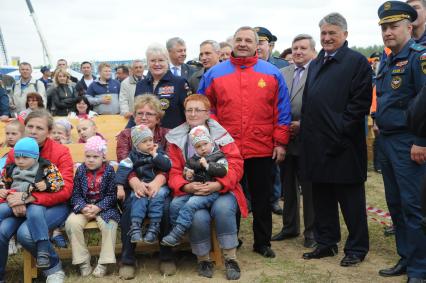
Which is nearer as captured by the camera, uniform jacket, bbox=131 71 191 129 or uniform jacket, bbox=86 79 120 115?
uniform jacket, bbox=131 71 191 129

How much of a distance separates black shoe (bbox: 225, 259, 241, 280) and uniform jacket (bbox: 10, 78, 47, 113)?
6.83 m

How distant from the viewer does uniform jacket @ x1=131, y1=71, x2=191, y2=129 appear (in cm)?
538

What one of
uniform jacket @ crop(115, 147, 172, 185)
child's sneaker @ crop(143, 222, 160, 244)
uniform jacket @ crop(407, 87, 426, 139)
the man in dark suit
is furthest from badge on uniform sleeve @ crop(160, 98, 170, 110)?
uniform jacket @ crop(407, 87, 426, 139)

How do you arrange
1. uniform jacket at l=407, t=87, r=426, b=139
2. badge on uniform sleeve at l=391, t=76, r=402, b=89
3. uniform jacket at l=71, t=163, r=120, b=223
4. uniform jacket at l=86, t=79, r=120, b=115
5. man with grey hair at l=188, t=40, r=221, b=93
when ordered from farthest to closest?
1. uniform jacket at l=86, t=79, r=120, b=115
2. man with grey hair at l=188, t=40, r=221, b=93
3. uniform jacket at l=71, t=163, r=120, b=223
4. badge on uniform sleeve at l=391, t=76, r=402, b=89
5. uniform jacket at l=407, t=87, r=426, b=139

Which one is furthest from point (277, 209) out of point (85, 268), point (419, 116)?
point (419, 116)

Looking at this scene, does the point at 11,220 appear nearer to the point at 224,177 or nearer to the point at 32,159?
the point at 32,159

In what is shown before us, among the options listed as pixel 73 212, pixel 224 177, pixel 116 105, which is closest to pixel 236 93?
pixel 224 177

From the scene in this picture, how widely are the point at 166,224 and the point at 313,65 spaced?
2133 millimetres

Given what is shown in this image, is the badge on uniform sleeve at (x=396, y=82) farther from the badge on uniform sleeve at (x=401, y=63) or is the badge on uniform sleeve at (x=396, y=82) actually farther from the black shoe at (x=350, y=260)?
the black shoe at (x=350, y=260)

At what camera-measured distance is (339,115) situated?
447 centimetres

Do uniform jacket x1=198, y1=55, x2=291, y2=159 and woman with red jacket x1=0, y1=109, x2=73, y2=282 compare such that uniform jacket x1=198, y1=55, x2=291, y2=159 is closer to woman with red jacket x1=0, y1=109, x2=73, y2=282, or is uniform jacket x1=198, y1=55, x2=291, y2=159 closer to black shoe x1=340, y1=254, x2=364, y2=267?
black shoe x1=340, y1=254, x2=364, y2=267

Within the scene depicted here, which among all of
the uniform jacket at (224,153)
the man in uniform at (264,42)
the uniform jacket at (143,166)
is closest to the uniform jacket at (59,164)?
the uniform jacket at (143,166)

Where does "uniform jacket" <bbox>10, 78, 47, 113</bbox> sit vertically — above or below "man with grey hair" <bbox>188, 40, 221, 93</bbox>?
below

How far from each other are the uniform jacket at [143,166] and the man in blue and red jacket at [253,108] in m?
0.72
